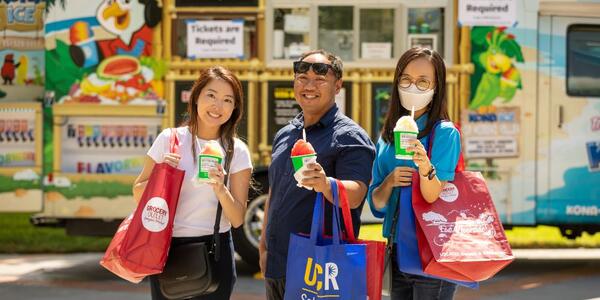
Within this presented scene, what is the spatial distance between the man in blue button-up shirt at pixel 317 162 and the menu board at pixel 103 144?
416 cm

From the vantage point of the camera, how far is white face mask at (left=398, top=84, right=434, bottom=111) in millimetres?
3838

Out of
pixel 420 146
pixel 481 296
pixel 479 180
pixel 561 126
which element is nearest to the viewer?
pixel 420 146

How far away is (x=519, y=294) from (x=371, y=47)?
8.19ft

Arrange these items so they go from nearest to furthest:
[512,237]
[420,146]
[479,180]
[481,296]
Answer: [420,146] < [479,180] < [481,296] < [512,237]

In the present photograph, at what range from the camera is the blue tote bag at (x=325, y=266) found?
3463 millimetres

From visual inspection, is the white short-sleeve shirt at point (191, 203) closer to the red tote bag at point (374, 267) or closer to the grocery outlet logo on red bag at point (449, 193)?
the red tote bag at point (374, 267)

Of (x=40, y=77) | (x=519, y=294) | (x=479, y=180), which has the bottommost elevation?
(x=519, y=294)

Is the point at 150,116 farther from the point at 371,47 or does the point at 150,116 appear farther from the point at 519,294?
the point at 519,294

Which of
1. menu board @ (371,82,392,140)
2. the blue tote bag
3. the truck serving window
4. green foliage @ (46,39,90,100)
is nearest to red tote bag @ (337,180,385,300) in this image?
the blue tote bag

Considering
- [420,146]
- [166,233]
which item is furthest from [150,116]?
[420,146]

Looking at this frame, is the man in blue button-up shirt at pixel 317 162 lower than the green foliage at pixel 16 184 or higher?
higher

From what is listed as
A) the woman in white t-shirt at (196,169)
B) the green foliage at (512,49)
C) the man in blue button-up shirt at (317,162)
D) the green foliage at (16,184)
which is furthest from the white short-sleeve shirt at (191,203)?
the green foliage at (512,49)

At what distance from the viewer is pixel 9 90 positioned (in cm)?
832

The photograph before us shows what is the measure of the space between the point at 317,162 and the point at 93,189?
4.62m
